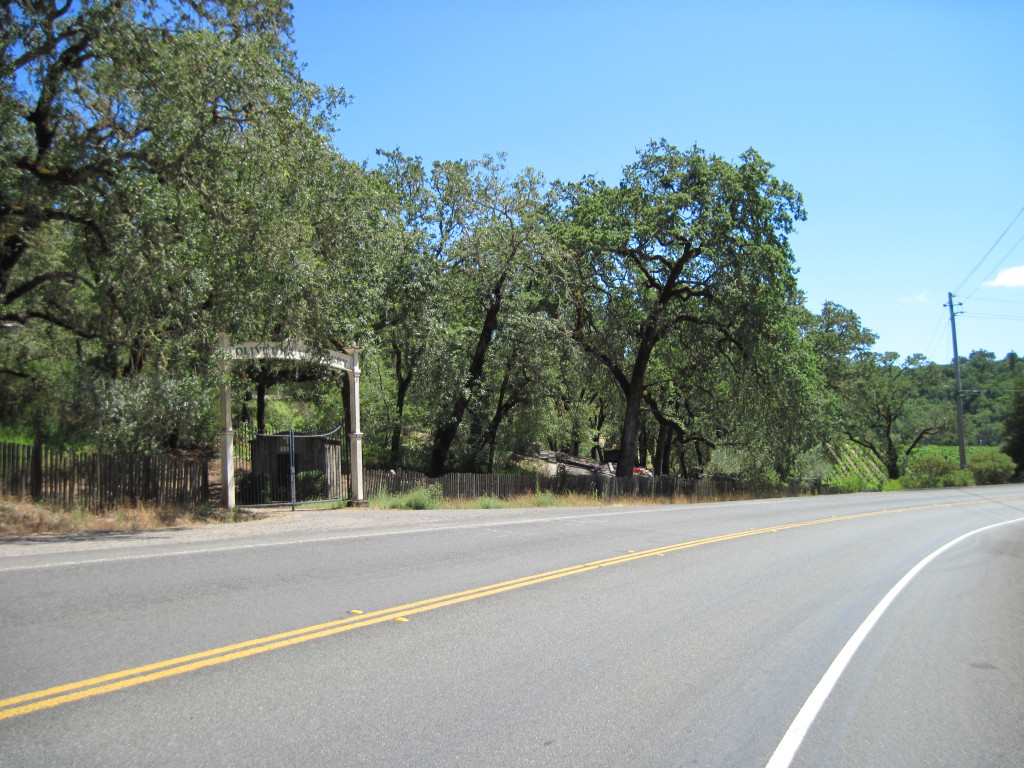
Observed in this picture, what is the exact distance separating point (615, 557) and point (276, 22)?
13986 mm

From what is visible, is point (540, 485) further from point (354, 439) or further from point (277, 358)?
point (277, 358)

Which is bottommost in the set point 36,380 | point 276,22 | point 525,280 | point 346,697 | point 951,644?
point 951,644

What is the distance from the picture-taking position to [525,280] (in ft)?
89.8

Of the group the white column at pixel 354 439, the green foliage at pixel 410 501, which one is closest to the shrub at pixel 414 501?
the green foliage at pixel 410 501

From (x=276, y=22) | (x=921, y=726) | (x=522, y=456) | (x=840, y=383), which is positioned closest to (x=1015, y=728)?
(x=921, y=726)

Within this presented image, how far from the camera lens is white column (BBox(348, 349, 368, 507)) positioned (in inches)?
797

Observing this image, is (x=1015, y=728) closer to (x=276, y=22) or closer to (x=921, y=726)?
(x=921, y=726)

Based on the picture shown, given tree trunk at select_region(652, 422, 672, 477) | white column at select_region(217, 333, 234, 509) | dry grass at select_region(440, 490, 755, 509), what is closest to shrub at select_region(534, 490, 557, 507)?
dry grass at select_region(440, 490, 755, 509)

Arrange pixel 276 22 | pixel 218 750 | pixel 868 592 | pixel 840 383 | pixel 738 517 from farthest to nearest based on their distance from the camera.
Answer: pixel 840 383, pixel 738 517, pixel 276 22, pixel 868 592, pixel 218 750

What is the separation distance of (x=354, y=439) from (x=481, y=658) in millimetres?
15263

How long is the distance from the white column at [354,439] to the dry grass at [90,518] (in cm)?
450

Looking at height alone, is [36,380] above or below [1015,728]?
above

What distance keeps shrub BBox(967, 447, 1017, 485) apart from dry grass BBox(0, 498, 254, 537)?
64.4m

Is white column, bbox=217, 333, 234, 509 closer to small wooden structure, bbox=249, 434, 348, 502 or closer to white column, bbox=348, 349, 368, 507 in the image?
small wooden structure, bbox=249, 434, 348, 502
